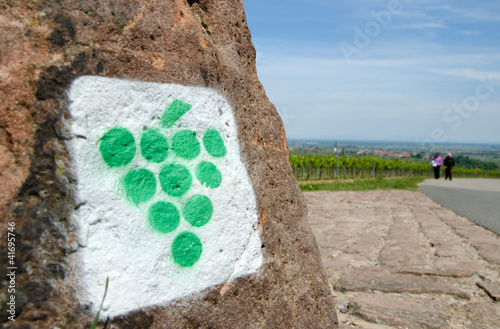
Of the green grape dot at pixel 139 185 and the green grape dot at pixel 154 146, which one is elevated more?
the green grape dot at pixel 154 146

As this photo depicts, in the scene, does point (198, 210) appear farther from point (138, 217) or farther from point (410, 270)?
point (410, 270)

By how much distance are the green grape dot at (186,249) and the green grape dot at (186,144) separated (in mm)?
368

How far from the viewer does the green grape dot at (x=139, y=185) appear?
1667 mm

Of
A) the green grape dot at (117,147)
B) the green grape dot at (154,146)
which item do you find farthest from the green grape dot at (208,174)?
the green grape dot at (117,147)

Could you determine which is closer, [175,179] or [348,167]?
[175,179]

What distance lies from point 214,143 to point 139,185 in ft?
1.51

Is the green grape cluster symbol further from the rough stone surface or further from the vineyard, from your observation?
the vineyard

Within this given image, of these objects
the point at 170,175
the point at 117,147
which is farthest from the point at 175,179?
the point at 117,147

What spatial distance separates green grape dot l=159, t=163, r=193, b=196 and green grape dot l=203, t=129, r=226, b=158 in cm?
18

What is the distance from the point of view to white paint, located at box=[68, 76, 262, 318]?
154 cm

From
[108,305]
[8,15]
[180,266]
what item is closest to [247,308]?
[180,266]

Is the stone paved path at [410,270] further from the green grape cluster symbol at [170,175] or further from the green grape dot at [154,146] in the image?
the green grape dot at [154,146]

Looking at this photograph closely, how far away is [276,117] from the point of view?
2463 mm

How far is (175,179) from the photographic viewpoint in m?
1.81
